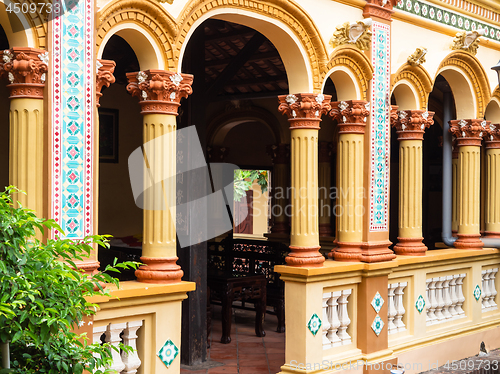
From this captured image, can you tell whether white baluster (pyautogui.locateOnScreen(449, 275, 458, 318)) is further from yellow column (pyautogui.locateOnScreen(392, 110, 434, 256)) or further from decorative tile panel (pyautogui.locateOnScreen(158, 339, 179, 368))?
decorative tile panel (pyautogui.locateOnScreen(158, 339, 179, 368))

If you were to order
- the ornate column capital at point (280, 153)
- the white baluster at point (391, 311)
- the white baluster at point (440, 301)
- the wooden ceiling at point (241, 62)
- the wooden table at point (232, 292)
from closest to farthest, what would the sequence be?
1. the wooden ceiling at point (241, 62)
2. the white baluster at point (391, 311)
3. the wooden table at point (232, 292)
4. the white baluster at point (440, 301)
5. the ornate column capital at point (280, 153)

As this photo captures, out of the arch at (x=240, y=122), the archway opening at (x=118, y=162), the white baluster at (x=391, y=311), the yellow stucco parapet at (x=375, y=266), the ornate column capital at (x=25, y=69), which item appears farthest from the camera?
the arch at (x=240, y=122)

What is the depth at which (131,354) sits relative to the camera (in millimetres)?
4824

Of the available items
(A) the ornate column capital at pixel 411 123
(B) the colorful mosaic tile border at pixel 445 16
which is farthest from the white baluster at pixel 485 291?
(B) the colorful mosaic tile border at pixel 445 16

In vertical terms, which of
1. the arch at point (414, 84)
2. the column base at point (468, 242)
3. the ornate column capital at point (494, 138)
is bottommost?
the column base at point (468, 242)

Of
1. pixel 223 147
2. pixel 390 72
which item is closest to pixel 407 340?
pixel 390 72

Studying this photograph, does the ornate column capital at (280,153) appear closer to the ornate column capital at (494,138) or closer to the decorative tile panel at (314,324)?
the ornate column capital at (494,138)

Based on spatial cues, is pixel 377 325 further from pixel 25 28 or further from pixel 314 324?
pixel 25 28

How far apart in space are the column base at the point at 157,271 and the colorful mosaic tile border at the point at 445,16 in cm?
409

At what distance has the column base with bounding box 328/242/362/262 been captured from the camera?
6621 mm

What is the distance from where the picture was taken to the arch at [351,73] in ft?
21.4

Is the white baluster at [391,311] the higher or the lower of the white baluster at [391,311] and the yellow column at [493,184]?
the lower

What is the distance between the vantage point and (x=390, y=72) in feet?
23.2

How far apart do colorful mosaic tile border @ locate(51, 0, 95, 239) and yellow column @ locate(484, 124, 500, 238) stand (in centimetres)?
636
